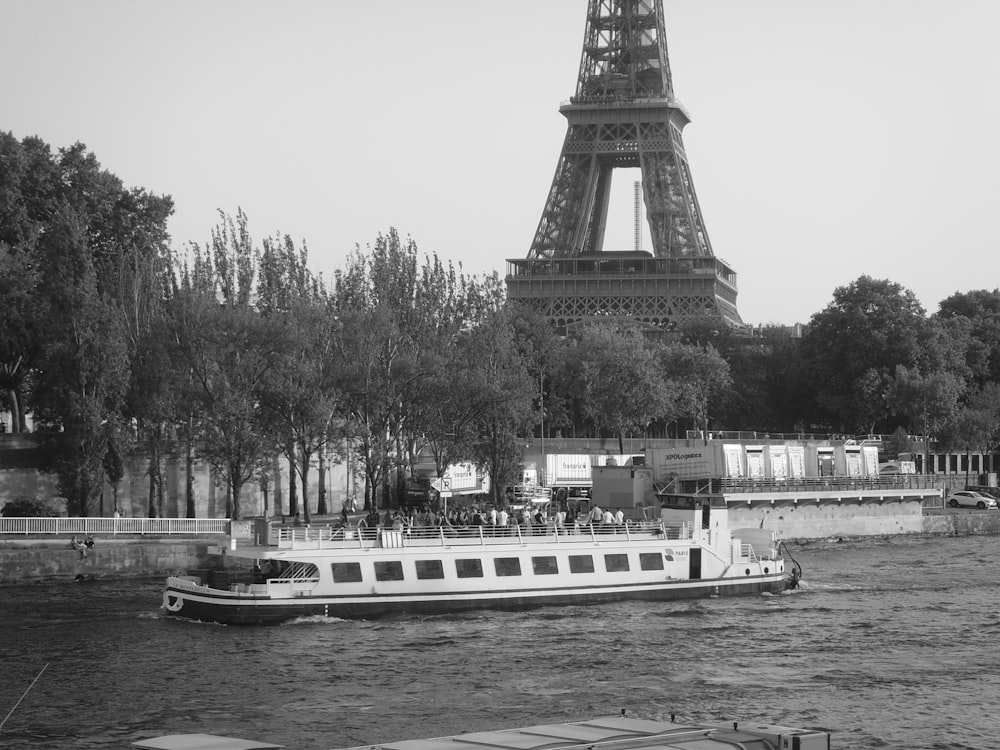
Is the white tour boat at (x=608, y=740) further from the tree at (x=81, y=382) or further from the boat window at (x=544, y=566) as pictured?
the tree at (x=81, y=382)

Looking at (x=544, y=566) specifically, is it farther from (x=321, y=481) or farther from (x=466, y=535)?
(x=321, y=481)

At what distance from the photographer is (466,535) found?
41.9m

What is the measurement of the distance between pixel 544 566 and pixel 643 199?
87633mm

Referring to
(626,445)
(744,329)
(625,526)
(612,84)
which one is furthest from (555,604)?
(612,84)

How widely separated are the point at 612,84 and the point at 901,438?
53.9m

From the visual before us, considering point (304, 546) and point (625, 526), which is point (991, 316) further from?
point (304, 546)

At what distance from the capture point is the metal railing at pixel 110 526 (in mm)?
47562

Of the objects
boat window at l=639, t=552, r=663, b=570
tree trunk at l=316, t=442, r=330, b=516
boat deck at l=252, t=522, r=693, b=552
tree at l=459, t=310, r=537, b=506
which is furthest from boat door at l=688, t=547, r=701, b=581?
tree at l=459, t=310, r=537, b=506

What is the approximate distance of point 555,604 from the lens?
41.2m

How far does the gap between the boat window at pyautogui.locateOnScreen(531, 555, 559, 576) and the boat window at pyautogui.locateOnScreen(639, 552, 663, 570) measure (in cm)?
302

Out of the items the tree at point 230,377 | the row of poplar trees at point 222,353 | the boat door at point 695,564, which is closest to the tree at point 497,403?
the row of poplar trees at point 222,353

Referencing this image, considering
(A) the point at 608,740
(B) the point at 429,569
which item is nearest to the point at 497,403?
(B) the point at 429,569

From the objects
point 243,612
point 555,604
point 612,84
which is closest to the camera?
point 243,612

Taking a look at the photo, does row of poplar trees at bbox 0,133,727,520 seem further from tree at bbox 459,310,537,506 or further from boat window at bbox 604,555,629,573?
boat window at bbox 604,555,629,573
